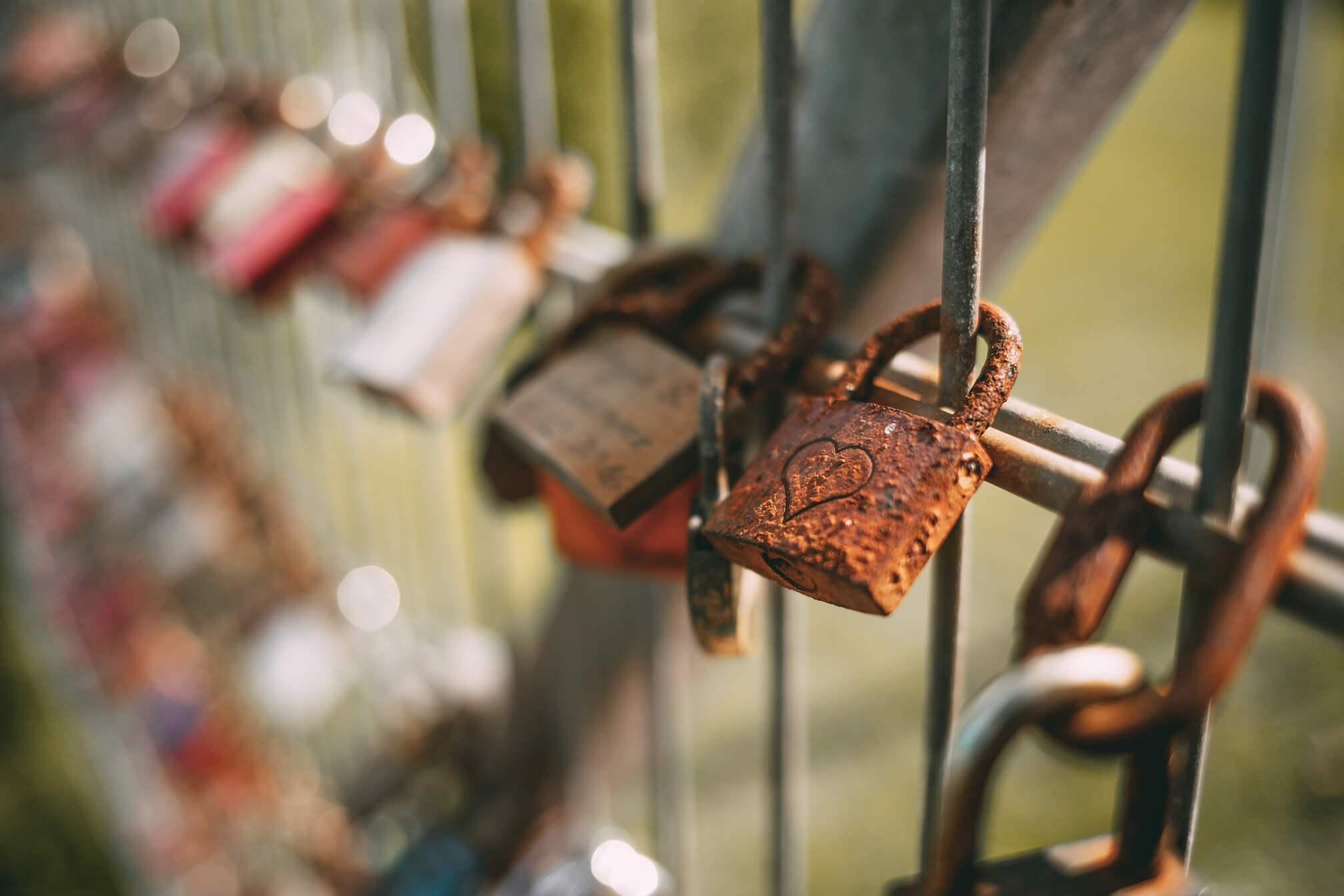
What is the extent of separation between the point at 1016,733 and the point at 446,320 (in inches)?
20.5

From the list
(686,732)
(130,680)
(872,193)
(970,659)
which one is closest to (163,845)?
(130,680)

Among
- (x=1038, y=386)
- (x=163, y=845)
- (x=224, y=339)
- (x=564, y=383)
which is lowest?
(x=1038, y=386)

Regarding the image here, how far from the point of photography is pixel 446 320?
0.69 meters

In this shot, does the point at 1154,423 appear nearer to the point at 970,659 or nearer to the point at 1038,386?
the point at 970,659

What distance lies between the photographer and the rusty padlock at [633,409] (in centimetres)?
44

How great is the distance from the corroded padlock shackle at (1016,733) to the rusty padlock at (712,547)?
13cm

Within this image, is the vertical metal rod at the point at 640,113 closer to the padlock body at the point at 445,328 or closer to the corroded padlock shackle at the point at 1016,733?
the padlock body at the point at 445,328

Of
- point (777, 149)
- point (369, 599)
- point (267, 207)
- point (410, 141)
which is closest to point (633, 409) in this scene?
point (777, 149)

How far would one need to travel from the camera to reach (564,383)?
52 centimetres

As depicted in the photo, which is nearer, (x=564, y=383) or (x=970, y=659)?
(x=564, y=383)

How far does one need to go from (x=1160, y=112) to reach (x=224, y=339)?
23.0 feet

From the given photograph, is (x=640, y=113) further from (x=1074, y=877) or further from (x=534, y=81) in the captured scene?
(x=1074, y=877)

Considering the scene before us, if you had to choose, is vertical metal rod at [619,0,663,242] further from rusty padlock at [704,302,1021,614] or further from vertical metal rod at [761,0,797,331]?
rusty padlock at [704,302,1021,614]

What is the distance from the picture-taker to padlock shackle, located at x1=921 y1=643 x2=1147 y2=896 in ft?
0.85
